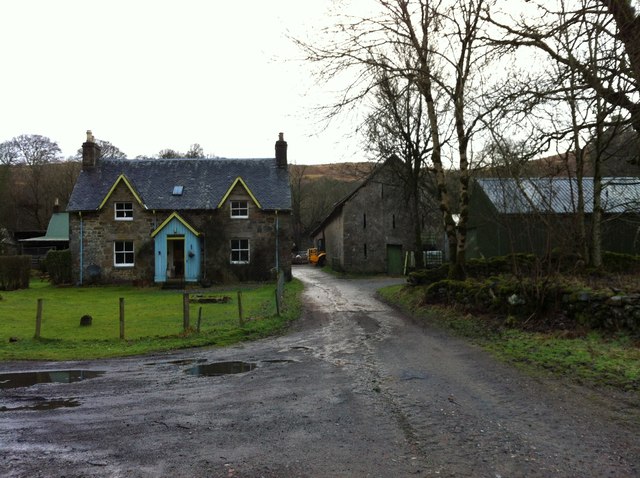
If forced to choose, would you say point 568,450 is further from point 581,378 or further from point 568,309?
point 568,309

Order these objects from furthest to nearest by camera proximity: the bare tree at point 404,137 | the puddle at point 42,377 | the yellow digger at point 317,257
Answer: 1. the yellow digger at point 317,257
2. the bare tree at point 404,137
3. the puddle at point 42,377

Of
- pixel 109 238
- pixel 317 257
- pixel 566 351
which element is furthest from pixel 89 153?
pixel 566 351

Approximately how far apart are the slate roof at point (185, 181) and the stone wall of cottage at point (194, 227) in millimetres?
676

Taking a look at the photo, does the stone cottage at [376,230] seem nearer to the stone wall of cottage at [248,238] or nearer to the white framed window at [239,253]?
the stone wall of cottage at [248,238]

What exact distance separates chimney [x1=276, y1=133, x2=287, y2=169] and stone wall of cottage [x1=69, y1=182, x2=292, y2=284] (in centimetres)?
399

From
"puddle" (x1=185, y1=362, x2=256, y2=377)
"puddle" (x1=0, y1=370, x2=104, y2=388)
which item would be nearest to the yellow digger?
"puddle" (x1=185, y1=362, x2=256, y2=377)

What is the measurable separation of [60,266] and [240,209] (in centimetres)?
1218

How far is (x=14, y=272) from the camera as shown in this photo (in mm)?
30422

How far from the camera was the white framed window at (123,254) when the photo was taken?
3300 centimetres

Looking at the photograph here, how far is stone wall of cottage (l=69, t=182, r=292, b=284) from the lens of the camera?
3272 cm

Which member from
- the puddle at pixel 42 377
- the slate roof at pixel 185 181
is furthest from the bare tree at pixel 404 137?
the puddle at pixel 42 377

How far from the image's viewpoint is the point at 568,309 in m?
11.3

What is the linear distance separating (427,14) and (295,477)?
1658 centimetres

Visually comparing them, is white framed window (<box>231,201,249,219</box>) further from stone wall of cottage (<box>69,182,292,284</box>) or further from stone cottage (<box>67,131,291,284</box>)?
stone wall of cottage (<box>69,182,292,284</box>)
